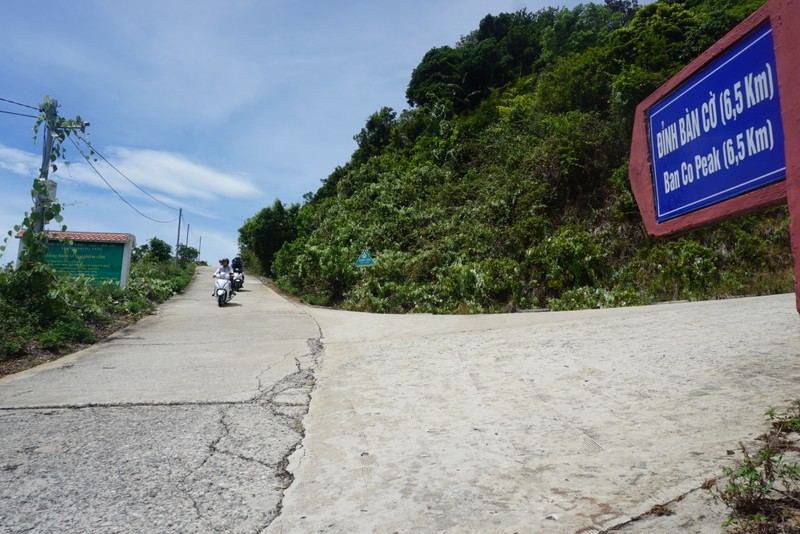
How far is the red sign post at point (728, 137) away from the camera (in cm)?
166

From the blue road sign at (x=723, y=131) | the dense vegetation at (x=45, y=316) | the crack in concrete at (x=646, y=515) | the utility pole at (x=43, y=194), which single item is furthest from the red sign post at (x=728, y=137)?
the utility pole at (x=43, y=194)

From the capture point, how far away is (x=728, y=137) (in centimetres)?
191

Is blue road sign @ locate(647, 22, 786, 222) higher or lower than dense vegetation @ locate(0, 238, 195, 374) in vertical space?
higher

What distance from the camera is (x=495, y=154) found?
19.9 m

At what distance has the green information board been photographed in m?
12.0

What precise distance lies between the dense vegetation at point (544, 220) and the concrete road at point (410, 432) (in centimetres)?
525

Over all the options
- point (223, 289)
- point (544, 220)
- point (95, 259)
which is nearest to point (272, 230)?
point (223, 289)

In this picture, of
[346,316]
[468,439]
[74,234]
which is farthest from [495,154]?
[468,439]

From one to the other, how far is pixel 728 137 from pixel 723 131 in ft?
0.11

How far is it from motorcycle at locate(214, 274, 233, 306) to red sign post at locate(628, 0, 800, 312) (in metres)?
13.3

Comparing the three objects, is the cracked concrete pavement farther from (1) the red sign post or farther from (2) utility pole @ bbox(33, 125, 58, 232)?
(2) utility pole @ bbox(33, 125, 58, 232)

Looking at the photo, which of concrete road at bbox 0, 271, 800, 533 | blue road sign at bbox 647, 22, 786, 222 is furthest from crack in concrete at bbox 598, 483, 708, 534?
blue road sign at bbox 647, 22, 786, 222

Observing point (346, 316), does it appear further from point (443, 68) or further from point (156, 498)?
point (443, 68)

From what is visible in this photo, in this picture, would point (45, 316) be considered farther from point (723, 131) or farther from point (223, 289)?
point (723, 131)
